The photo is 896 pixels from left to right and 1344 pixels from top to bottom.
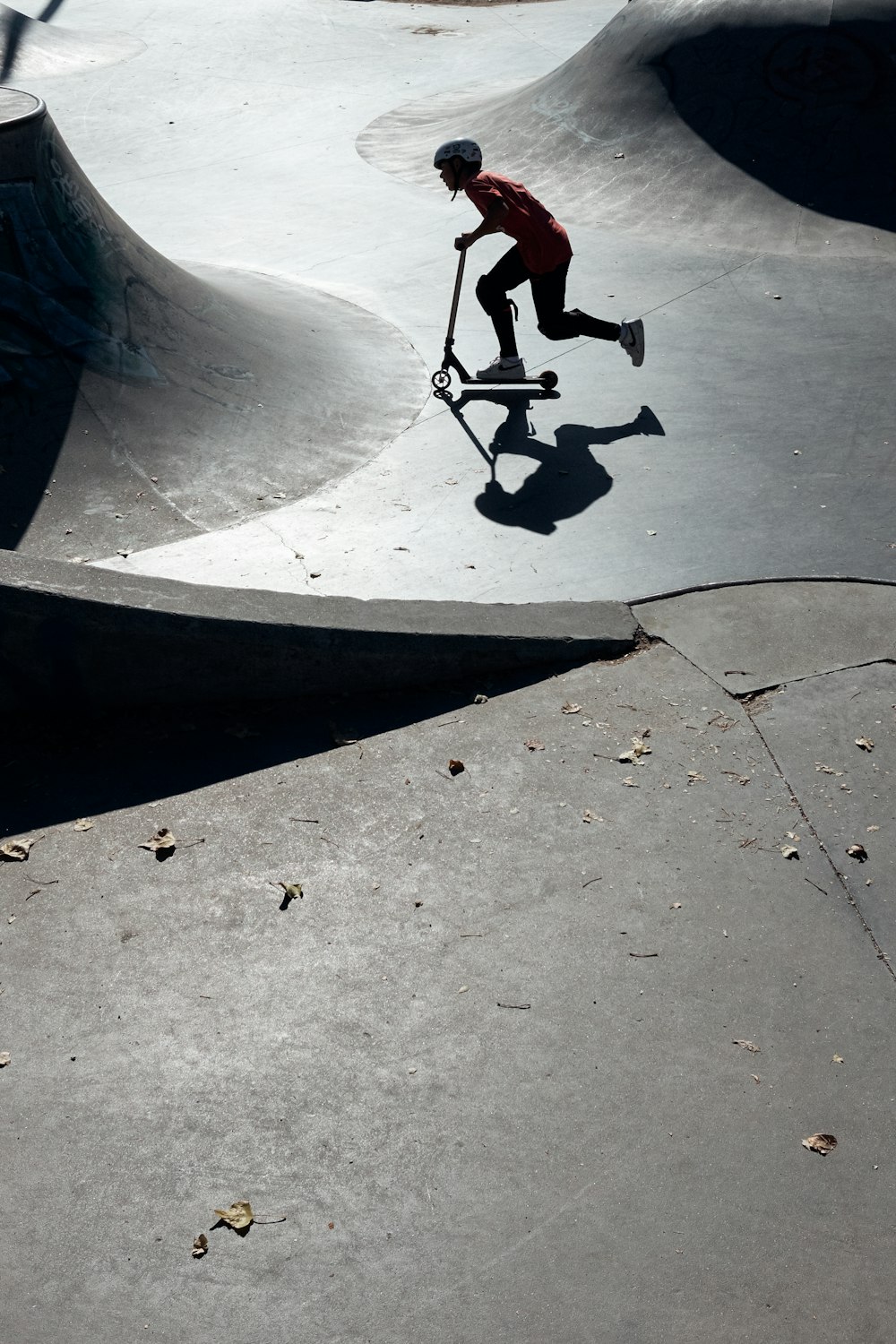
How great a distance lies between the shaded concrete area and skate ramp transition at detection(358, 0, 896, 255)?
6.96 m

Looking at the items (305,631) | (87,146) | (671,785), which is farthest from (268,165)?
(671,785)

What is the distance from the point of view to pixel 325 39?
58.2ft

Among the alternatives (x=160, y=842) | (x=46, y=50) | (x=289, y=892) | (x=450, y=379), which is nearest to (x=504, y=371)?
(x=450, y=379)

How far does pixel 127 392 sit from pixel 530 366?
310cm

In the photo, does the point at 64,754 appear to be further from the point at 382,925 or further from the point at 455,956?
the point at 455,956

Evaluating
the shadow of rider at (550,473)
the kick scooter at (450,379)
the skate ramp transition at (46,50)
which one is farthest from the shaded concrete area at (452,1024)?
the skate ramp transition at (46,50)

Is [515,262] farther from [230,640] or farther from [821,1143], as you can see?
[821,1143]

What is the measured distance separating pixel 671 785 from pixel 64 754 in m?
2.54

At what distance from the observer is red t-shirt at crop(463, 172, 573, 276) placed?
7.31m

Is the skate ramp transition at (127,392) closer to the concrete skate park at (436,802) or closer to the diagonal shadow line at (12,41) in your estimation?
the concrete skate park at (436,802)

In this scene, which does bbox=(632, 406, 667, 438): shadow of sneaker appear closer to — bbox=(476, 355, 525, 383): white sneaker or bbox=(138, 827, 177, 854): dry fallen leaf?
bbox=(476, 355, 525, 383): white sneaker

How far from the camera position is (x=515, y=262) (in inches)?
306

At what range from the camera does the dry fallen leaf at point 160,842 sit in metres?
4.36

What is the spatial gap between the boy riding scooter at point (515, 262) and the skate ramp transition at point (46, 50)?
37.2 ft
